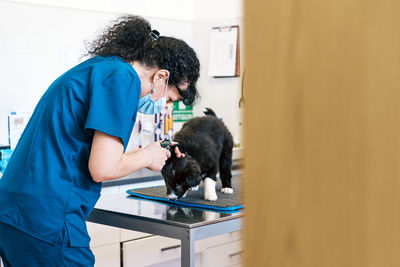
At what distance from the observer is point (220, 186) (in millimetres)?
2045

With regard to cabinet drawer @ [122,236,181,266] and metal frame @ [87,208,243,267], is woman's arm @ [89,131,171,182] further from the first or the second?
cabinet drawer @ [122,236,181,266]

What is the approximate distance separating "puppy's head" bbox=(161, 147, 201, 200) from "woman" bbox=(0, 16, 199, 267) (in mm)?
462

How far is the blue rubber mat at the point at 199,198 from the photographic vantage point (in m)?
1.61

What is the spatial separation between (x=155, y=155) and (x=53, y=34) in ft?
5.34

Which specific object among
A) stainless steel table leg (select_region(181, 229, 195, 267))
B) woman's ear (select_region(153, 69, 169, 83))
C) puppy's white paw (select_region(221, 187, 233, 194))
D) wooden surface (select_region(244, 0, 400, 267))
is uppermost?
woman's ear (select_region(153, 69, 169, 83))

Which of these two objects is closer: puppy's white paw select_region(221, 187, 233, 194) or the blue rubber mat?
the blue rubber mat

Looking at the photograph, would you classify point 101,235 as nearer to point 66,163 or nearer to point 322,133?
point 66,163

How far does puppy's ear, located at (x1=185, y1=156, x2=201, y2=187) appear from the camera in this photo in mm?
1654

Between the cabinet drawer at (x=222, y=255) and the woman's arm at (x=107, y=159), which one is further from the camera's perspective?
the cabinet drawer at (x=222, y=255)

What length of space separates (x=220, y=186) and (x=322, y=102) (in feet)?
5.49

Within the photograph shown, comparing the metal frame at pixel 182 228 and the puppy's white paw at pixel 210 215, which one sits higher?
the puppy's white paw at pixel 210 215

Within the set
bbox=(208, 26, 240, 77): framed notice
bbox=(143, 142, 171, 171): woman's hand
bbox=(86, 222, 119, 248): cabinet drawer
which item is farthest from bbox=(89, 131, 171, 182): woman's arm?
bbox=(208, 26, 240, 77): framed notice

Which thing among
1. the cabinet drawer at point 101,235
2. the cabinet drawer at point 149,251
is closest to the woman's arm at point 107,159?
the cabinet drawer at point 101,235

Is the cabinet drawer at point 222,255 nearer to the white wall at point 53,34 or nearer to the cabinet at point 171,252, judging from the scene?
the cabinet at point 171,252
